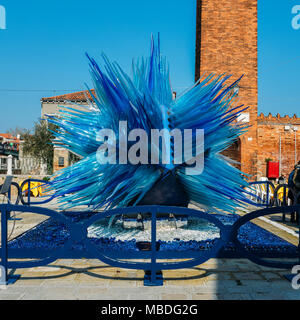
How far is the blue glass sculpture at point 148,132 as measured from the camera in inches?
167

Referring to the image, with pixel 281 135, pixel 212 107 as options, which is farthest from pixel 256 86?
pixel 212 107

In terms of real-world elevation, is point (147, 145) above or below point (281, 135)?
below

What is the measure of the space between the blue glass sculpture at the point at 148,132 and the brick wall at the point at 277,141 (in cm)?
1638

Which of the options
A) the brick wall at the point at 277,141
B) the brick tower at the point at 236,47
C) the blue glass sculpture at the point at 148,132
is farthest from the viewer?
the brick wall at the point at 277,141

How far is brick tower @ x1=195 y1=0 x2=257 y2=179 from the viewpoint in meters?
16.2

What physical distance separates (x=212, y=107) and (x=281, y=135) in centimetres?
1762

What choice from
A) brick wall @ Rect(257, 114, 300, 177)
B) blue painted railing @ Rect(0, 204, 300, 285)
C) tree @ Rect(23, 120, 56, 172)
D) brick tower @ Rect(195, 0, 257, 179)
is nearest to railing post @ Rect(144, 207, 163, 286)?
blue painted railing @ Rect(0, 204, 300, 285)

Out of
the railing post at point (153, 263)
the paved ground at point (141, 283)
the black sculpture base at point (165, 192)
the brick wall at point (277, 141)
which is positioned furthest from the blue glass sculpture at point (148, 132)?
the brick wall at point (277, 141)

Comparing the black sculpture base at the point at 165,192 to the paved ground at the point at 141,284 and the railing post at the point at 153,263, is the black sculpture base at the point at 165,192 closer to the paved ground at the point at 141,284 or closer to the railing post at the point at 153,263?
the paved ground at the point at 141,284

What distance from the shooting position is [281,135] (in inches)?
803

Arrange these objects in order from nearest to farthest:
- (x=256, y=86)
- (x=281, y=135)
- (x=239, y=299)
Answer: (x=239, y=299) → (x=256, y=86) → (x=281, y=135)
